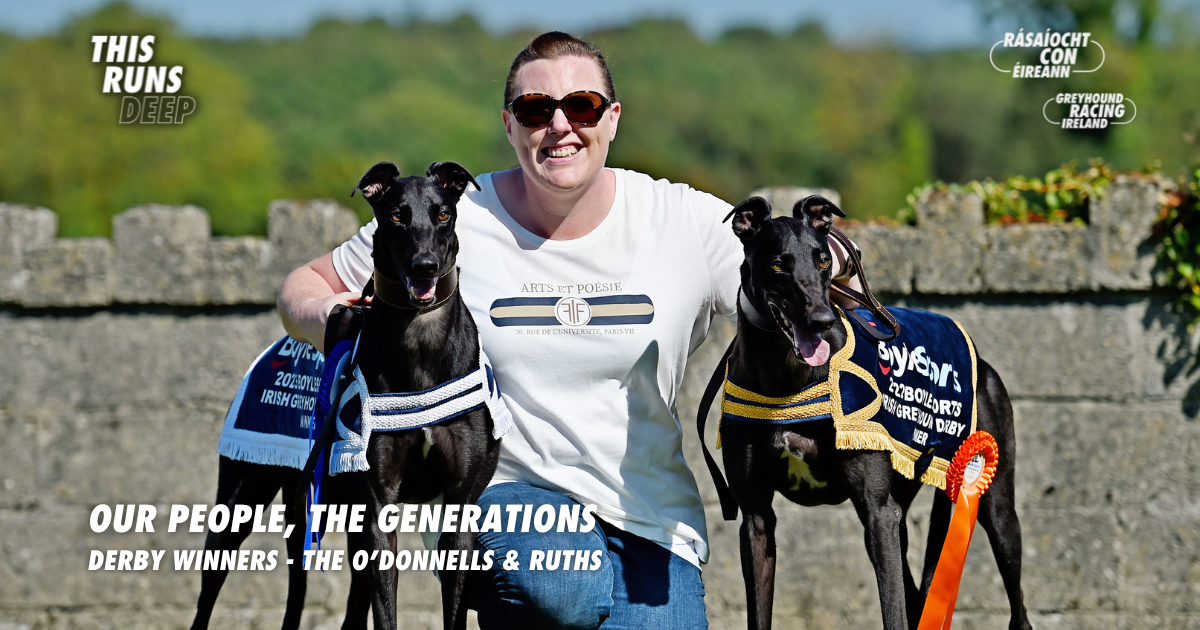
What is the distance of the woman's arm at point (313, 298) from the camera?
3.01 m

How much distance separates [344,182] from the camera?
3075cm

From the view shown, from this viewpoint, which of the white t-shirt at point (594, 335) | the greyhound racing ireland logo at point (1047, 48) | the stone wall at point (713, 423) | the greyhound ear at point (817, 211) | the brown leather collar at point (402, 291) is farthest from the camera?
the greyhound racing ireland logo at point (1047, 48)

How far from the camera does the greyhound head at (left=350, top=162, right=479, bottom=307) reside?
2.64 m

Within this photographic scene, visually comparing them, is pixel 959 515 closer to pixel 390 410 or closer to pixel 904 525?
pixel 904 525

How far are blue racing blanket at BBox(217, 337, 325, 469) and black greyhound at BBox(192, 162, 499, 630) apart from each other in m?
0.52

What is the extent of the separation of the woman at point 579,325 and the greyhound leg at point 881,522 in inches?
24.4

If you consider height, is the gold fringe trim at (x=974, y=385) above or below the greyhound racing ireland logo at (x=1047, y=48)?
below

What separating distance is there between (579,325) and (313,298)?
0.80 meters

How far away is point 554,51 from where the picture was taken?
3.13 meters

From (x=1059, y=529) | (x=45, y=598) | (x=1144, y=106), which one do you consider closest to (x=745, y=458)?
(x=1059, y=529)

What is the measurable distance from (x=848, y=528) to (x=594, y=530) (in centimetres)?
209

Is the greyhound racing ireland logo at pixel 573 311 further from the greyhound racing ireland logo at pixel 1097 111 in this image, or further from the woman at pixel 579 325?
the greyhound racing ireland logo at pixel 1097 111

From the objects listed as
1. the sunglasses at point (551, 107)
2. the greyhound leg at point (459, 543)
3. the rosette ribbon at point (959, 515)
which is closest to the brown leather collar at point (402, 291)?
the greyhound leg at point (459, 543)

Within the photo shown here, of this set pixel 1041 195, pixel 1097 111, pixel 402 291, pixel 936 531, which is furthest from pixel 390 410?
pixel 1097 111
